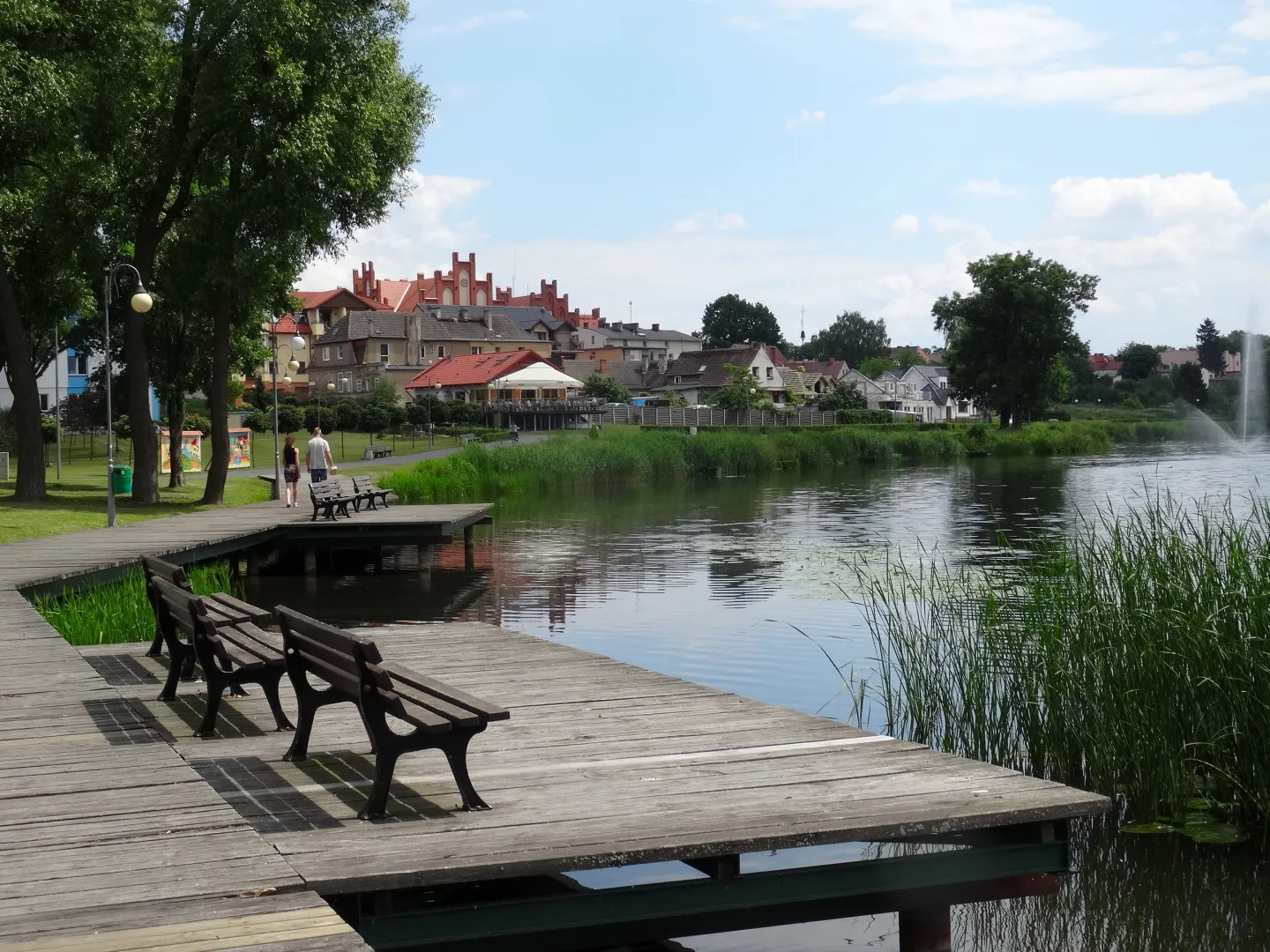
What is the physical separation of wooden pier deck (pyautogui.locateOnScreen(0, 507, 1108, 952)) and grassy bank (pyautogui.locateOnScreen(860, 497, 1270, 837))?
6.39 feet

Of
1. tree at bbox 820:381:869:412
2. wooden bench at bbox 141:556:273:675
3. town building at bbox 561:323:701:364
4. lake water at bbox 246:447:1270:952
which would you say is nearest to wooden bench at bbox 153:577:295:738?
wooden bench at bbox 141:556:273:675

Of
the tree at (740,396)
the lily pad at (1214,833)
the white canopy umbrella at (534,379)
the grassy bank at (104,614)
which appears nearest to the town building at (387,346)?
the tree at (740,396)

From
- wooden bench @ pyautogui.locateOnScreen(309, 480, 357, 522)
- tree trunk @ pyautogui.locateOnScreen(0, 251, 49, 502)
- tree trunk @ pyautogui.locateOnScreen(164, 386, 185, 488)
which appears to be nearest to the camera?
wooden bench @ pyautogui.locateOnScreen(309, 480, 357, 522)

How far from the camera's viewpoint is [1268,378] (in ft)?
292

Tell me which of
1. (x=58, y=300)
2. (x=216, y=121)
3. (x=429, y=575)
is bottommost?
(x=429, y=575)

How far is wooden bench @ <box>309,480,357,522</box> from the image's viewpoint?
25.1 m

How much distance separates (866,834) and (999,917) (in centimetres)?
221

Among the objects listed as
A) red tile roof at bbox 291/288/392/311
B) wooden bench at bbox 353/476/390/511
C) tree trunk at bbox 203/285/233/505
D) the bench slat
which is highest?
red tile roof at bbox 291/288/392/311

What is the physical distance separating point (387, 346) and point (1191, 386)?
67640 millimetres

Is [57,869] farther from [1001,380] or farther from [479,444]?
[1001,380]

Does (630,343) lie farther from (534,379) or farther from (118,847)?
(118,847)

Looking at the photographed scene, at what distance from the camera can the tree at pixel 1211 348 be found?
548 ft

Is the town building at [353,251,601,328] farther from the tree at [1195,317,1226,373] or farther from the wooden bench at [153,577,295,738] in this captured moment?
the wooden bench at [153,577,295,738]

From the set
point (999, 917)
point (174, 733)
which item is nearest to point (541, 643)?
point (174, 733)
